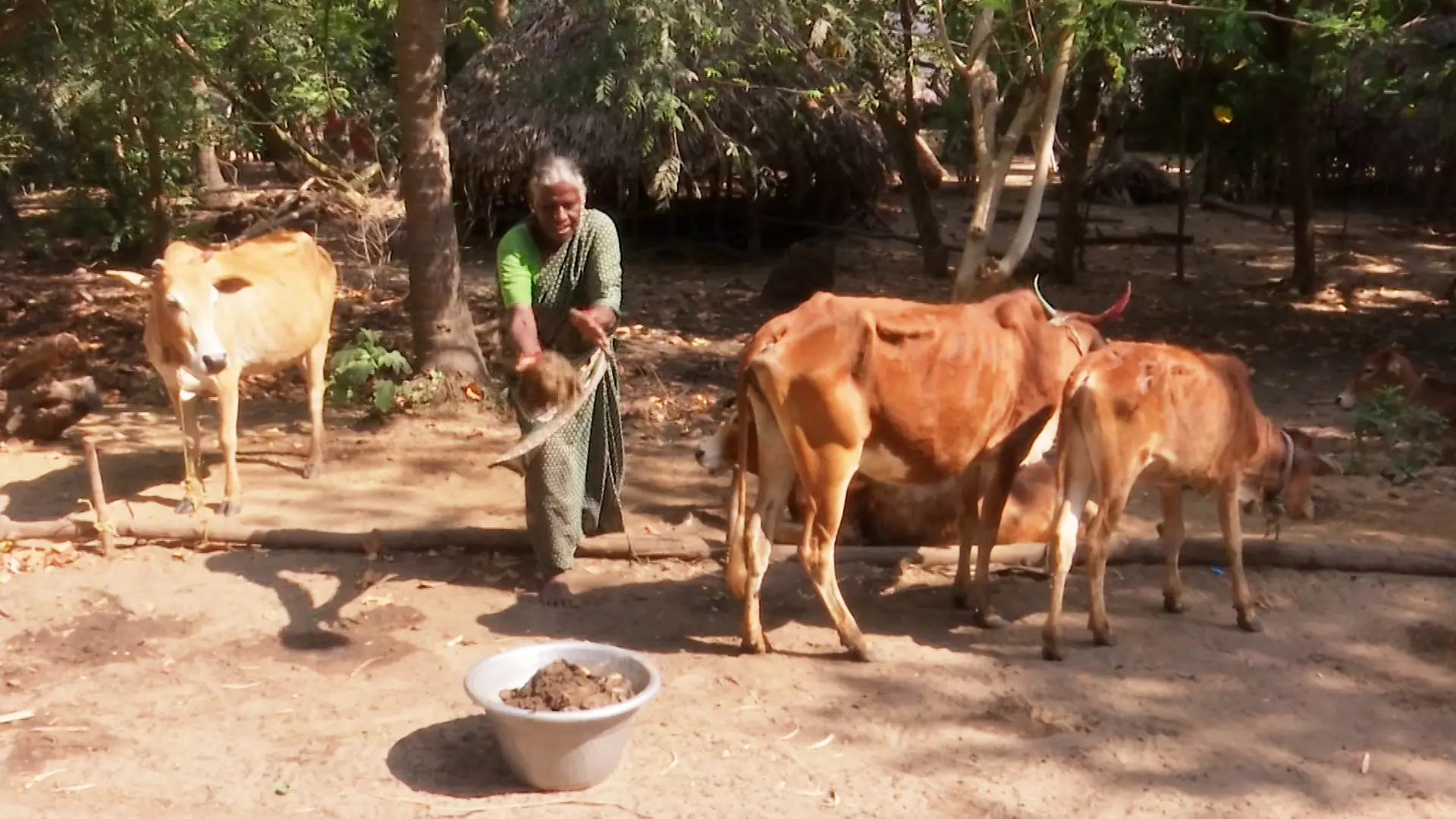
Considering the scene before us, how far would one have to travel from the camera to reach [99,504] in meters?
6.25

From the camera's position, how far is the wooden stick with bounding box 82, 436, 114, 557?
616cm

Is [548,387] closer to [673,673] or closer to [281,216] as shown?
[673,673]

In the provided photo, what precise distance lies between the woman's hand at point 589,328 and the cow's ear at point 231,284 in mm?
2394

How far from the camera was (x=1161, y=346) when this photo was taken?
5.52 metres

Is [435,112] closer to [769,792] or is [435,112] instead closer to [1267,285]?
[769,792]

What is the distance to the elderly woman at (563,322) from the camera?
5.56m

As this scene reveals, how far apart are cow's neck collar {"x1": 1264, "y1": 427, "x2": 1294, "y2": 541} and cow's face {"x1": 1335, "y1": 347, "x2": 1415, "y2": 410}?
10.9 ft

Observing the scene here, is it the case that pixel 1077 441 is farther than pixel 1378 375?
No

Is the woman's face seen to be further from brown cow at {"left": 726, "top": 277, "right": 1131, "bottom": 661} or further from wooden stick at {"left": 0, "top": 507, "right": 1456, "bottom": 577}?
wooden stick at {"left": 0, "top": 507, "right": 1456, "bottom": 577}

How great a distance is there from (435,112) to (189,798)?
539cm

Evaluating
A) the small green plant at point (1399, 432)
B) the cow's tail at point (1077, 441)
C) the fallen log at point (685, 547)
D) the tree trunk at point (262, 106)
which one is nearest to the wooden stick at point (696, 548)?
the fallen log at point (685, 547)

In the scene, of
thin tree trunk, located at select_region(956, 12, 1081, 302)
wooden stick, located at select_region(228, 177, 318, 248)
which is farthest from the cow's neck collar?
wooden stick, located at select_region(228, 177, 318, 248)

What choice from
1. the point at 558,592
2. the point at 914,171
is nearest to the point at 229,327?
the point at 558,592

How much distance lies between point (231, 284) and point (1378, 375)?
721 cm
